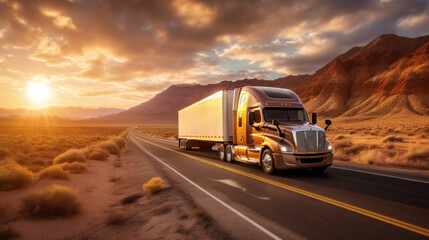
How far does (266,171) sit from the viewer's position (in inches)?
420

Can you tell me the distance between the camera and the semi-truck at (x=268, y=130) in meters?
9.72

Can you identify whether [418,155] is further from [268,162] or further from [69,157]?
[69,157]

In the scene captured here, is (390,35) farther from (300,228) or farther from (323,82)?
(300,228)

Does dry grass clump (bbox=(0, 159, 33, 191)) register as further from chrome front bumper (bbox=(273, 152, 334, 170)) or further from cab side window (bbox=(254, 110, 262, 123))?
cab side window (bbox=(254, 110, 262, 123))

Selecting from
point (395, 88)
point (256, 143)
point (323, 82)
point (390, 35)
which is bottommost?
point (256, 143)

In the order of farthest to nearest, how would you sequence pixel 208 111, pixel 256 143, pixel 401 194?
pixel 208 111 < pixel 256 143 < pixel 401 194

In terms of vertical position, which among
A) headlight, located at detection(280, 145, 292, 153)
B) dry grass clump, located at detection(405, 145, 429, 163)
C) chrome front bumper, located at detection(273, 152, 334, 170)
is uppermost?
headlight, located at detection(280, 145, 292, 153)

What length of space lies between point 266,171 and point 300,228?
5.72 m

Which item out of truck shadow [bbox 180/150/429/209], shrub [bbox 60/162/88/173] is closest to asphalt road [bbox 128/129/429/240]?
truck shadow [bbox 180/150/429/209]

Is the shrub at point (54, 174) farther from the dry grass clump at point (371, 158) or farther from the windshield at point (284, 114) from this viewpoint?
the dry grass clump at point (371, 158)

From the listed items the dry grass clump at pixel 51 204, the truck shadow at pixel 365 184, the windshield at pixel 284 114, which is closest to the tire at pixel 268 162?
the truck shadow at pixel 365 184

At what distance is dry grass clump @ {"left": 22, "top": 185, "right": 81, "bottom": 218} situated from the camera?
6008 millimetres

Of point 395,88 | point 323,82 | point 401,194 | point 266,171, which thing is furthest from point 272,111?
point 323,82

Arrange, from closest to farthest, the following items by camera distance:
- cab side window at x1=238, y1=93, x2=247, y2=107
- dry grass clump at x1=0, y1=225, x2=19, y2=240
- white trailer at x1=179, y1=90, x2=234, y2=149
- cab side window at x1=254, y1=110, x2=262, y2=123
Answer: dry grass clump at x1=0, y1=225, x2=19, y2=240 < cab side window at x1=254, y1=110, x2=262, y2=123 < cab side window at x1=238, y1=93, x2=247, y2=107 < white trailer at x1=179, y1=90, x2=234, y2=149
